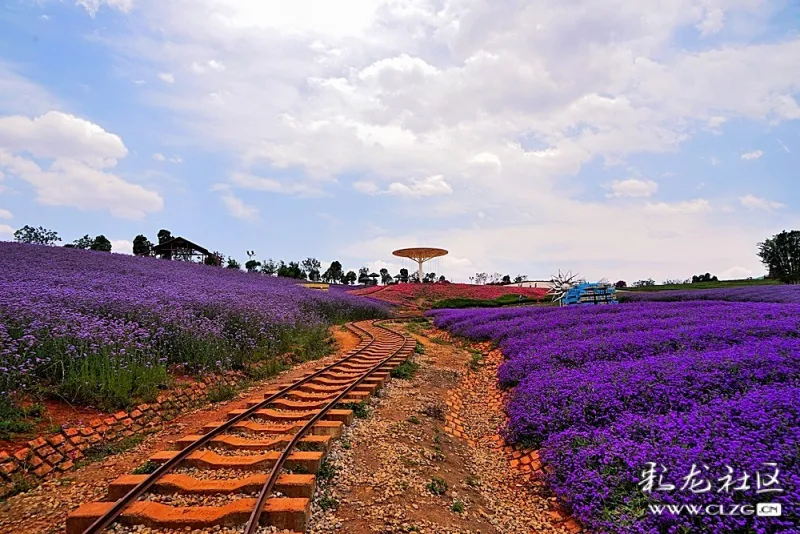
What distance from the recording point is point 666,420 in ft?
17.8

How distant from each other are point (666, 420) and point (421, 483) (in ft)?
10.1

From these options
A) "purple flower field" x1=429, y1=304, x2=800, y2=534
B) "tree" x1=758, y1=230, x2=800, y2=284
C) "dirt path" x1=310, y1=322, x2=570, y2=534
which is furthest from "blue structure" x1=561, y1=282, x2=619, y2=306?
"tree" x1=758, y1=230, x2=800, y2=284

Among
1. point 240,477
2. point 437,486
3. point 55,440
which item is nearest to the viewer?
point 240,477

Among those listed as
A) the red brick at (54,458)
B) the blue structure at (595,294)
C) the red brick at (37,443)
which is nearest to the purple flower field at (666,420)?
the red brick at (54,458)

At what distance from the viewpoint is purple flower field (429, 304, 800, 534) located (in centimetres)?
404

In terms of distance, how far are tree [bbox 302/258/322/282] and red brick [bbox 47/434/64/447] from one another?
71.7 m

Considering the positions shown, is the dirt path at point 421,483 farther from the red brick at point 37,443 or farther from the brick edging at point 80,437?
the red brick at point 37,443

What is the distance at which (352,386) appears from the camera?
8.67 m

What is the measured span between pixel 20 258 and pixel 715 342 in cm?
2246

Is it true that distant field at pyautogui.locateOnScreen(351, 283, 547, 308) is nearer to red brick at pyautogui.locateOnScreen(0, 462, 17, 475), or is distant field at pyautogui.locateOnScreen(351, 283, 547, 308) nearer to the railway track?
the railway track

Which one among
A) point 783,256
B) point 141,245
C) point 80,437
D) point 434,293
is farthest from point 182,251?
point 783,256

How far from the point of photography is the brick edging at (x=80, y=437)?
17.1 feet

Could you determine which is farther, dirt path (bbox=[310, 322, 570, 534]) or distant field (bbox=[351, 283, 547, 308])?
distant field (bbox=[351, 283, 547, 308])

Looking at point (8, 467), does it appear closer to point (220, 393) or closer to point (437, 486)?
point (220, 393)
